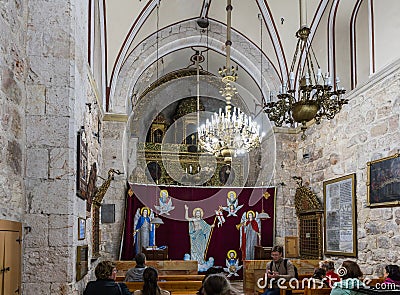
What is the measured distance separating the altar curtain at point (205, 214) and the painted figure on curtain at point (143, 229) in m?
0.15

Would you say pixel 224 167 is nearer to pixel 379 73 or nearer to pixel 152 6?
pixel 152 6

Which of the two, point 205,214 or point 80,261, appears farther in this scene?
point 205,214

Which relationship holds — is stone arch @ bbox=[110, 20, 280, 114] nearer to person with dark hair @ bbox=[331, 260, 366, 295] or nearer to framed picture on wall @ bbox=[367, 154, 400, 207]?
framed picture on wall @ bbox=[367, 154, 400, 207]

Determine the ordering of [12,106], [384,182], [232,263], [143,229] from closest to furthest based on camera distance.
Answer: [12,106]
[384,182]
[143,229]
[232,263]

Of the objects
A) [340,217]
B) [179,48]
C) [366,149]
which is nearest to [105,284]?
[366,149]

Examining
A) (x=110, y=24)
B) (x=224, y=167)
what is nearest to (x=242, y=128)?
(x=110, y=24)

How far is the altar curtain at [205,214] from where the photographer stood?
11062 millimetres

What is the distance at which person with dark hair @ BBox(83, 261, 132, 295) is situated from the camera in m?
4.57

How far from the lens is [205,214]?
37.4 feet

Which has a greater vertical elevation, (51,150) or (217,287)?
(51,150)

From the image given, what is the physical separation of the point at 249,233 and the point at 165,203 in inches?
80.4

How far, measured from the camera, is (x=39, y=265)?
4270mm

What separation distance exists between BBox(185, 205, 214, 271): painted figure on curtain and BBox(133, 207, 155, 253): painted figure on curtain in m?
0.91

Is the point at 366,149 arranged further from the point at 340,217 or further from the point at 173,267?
the point at 173,267
